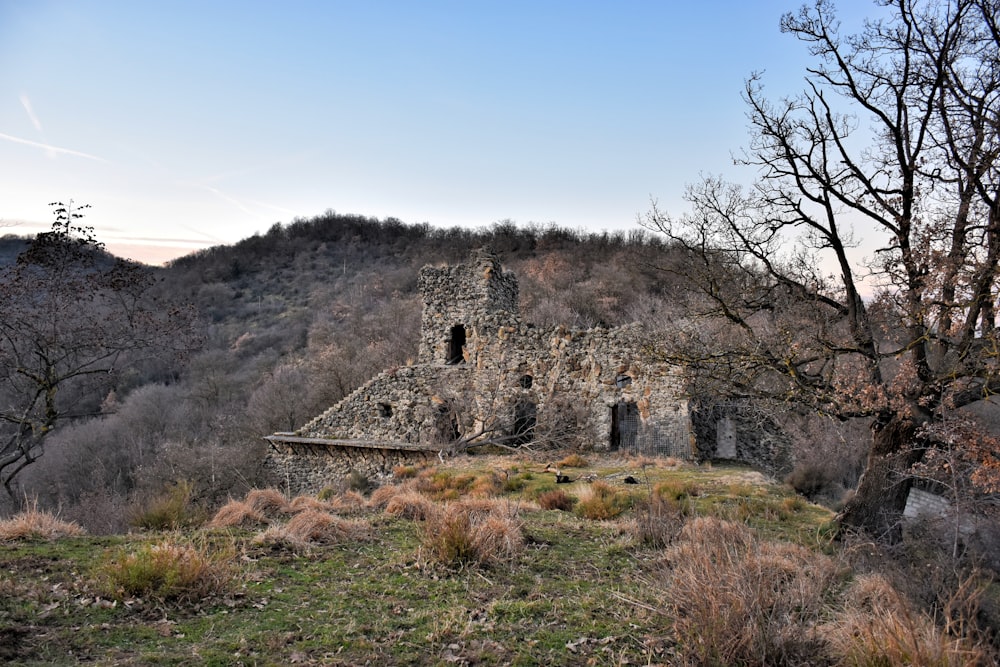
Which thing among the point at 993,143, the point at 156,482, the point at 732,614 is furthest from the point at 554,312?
the point at 732,614

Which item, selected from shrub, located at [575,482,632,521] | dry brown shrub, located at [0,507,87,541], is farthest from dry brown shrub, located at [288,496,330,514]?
shrub, located at [575,482,632,521]

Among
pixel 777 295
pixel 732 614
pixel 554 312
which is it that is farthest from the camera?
pixel 554 312

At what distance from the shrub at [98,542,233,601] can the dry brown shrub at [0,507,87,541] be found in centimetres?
189

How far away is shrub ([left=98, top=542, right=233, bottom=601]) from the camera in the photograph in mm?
4707

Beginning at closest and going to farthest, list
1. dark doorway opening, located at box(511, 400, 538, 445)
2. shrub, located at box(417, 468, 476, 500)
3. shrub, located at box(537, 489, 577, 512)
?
shrub, located at box(537, 489, 577, 512)
shrub, located at box(417, 468, 476, 500)
dark doorway opening, located at box(511, 400, 538, 445)

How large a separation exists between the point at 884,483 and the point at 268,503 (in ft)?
26.0

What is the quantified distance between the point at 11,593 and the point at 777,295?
880cm

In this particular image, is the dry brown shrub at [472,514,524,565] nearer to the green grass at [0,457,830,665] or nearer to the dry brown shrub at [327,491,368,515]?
the green grass at [0,457,830,665]

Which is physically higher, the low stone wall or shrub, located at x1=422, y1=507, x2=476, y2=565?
shrub, located at x1=422, y1=507, x2=476, y2=565

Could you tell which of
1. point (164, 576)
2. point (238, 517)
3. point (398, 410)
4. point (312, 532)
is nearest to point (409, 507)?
point (312, 532)

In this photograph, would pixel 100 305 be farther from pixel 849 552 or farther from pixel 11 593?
pixel 849 552

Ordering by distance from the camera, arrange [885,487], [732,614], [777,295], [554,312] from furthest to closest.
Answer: [554,312] → [777,295] → [885,487] → [732,614]

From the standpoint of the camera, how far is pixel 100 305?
377 inches

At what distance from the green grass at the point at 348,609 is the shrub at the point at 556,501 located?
7.79 feet
